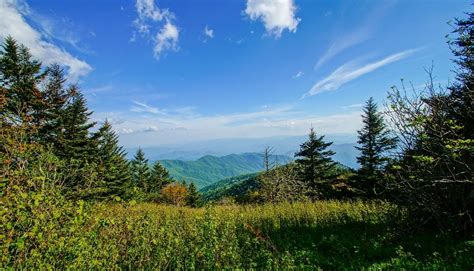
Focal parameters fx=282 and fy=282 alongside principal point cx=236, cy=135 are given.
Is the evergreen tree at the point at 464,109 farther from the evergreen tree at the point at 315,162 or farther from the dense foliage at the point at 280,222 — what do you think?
the evergreen tree at the point at 315,162

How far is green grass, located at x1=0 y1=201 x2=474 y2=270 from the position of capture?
441 cm

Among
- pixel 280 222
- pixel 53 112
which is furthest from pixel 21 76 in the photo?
pixel 280 222

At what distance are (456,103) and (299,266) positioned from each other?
6.65m

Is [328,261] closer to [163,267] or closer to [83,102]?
[163,267]

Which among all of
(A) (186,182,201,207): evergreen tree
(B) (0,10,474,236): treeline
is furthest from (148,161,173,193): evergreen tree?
(A) (186,182,201,207): evergreen tree

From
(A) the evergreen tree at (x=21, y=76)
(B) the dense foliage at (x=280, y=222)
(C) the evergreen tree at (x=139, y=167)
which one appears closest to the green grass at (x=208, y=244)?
(B) the dense foliage at (x=280, y=222)

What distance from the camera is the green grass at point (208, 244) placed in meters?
4.41

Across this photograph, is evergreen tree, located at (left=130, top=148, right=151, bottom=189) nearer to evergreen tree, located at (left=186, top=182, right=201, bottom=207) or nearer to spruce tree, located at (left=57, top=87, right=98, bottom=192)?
evergreen tree, located at (left=186, top=182, right=201, bottom=207)

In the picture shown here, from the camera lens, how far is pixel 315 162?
42156 millimetres

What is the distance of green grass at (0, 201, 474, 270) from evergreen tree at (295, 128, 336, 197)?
32042mm

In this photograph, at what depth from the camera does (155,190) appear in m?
54.8

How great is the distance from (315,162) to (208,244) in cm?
3823

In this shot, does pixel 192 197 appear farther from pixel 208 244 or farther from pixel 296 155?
pixel 208 244

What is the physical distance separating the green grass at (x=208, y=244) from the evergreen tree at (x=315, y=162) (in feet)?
105
